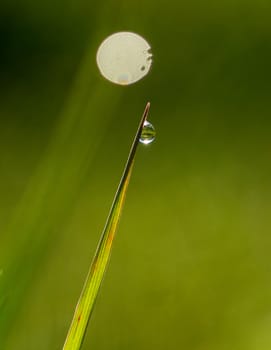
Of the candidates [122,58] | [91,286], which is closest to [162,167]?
[122,58]

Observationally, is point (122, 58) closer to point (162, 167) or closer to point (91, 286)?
point (162, 167)

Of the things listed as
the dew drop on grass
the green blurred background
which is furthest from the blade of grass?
the green blurred background

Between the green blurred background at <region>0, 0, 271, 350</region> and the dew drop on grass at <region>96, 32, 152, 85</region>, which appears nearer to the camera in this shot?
the dew drop on grass at <region>96, 32, 152, 85</region>

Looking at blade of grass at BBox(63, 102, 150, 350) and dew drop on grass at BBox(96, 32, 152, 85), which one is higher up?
dew drop on grass at BBox(96, 32, 152, 85)

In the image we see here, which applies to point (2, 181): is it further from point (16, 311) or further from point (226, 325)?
point (16, 311)

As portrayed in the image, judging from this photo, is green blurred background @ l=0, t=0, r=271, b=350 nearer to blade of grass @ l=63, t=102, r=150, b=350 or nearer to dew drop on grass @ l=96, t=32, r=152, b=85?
dew drop on grass @ l=96, t=32, r=152, b=85

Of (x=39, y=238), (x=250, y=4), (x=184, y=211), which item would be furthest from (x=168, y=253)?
(x=39, y=238)
